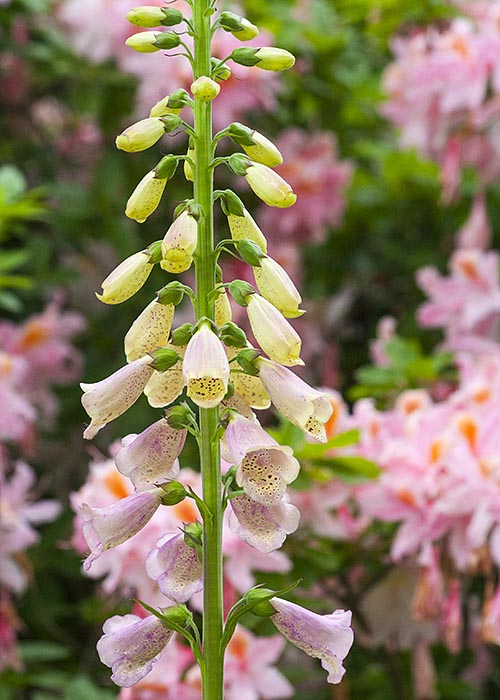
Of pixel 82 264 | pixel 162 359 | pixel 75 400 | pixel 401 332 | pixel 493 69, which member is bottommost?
pixel 162 359

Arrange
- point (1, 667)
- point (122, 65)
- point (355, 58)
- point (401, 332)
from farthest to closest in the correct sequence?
point (355, 58)
point (401, 332)
point (122, 65)
point (1, 667)

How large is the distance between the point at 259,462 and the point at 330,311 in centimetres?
201

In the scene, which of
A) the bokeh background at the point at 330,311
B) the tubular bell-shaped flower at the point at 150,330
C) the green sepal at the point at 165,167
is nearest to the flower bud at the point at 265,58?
the green sepal at the point at 165,167

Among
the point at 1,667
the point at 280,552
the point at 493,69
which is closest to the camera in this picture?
the point at 280,552

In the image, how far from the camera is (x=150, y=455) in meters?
0.85

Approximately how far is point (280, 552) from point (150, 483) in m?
0.80

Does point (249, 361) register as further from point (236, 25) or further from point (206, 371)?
point (236, 25)

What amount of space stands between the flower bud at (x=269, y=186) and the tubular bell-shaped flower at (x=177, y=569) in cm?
27

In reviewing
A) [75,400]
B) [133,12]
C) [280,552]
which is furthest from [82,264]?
[133,12]

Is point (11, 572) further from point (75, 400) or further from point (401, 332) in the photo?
point (401, 332)

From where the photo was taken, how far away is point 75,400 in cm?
252

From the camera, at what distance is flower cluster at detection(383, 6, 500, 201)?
224 cm

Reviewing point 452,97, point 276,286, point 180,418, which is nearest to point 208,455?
point 180,418

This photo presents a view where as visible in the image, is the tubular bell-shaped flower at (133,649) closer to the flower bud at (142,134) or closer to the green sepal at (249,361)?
the green sepal at (249,361)
